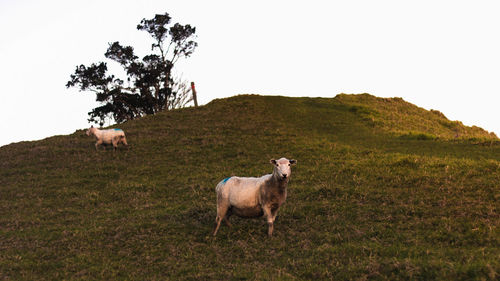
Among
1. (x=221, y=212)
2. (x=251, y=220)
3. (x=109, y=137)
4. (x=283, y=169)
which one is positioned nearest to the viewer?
(x=283, y=169)

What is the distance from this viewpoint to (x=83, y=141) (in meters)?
34.2

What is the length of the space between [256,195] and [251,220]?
9.14ft

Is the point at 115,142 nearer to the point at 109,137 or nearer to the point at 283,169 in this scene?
the point at 109,137

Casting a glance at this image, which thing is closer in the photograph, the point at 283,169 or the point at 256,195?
the point at 283,169

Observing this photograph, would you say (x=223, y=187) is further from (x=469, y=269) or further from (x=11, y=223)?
(x=11, y=223)

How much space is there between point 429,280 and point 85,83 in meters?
51.5

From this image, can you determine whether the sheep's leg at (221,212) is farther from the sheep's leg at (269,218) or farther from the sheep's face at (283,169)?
the sheep's face at (283,169)

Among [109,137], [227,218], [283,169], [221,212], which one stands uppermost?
[109,137]

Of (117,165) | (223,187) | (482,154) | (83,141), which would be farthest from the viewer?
(83,141)

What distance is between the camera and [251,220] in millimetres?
15680

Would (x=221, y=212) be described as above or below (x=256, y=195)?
below

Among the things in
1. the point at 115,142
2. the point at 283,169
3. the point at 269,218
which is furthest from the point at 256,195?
the point at 115,142

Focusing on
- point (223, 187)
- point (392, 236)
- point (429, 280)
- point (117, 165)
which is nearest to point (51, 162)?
point (117, 165)

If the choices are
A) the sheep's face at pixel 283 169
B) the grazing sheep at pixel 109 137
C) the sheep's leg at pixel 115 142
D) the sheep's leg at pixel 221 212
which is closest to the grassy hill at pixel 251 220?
the sheep's leg at pixel 221 212
